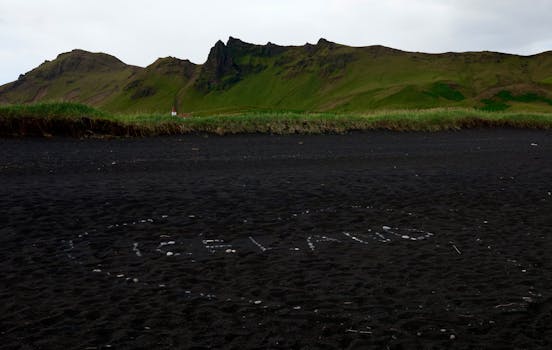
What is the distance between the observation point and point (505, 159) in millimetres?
17344

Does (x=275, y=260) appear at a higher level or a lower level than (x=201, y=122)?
lower

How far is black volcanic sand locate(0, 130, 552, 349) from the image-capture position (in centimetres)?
417

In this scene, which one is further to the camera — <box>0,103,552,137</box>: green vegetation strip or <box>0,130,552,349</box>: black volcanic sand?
<box>0,103,552,137</box>: green vegetation strip

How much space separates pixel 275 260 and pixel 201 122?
857 inches

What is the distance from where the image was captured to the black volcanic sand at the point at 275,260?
13.7ft

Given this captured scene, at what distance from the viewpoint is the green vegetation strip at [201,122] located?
2317 cm

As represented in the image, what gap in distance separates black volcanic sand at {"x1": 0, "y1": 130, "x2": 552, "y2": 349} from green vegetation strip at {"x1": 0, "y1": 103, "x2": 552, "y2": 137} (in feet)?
35.1

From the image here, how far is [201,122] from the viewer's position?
88.9 feet

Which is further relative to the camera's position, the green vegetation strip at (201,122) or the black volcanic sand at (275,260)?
the green vegetation strip at (201,122)

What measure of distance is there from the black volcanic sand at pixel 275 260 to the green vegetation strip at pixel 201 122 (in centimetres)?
1071

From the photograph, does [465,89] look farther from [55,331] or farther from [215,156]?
[55,331]

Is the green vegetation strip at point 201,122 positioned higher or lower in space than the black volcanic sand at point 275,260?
higher

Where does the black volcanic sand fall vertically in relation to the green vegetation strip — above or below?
below

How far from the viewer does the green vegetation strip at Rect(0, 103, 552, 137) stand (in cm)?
2317
